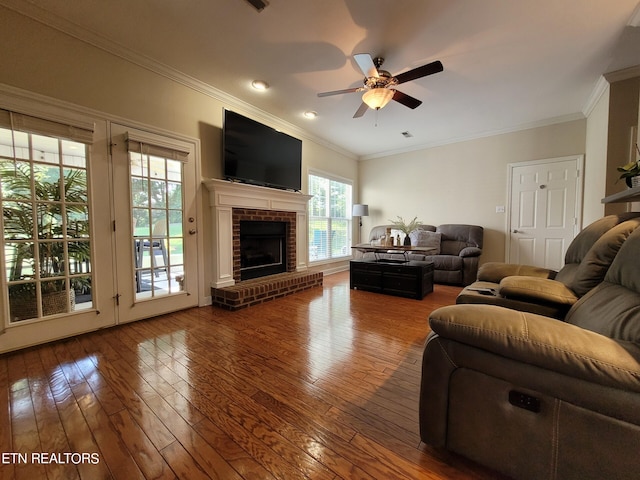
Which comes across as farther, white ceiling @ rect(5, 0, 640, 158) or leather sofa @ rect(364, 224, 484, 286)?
leather sofa @ rect(364, 224, 484, 286)

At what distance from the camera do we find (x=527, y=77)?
9.87 feet

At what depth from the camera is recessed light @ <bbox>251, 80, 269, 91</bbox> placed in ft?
10.2

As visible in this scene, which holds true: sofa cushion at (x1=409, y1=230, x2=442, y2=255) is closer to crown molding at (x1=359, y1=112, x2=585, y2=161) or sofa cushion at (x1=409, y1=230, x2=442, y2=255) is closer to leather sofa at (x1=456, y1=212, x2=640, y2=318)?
crown molding at (x1=359, y1=112, x2=585, y2=161)

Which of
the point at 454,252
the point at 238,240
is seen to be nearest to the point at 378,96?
the point at 238,240

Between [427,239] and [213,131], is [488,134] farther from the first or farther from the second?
[213,131]

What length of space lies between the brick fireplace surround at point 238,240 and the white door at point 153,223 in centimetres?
27

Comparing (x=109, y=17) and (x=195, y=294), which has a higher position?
(x=109, y=17)

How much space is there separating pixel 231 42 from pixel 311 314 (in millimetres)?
2875

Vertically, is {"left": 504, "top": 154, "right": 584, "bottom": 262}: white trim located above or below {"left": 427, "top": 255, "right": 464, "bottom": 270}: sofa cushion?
above

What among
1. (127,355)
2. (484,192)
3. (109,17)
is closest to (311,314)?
(127,355)

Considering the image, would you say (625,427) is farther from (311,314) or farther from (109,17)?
(109,17)

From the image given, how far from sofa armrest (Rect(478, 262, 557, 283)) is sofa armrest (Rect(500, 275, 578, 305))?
2.24 ft

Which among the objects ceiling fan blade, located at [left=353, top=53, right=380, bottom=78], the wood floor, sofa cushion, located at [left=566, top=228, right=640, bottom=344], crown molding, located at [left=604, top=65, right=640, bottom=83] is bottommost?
the wood floor

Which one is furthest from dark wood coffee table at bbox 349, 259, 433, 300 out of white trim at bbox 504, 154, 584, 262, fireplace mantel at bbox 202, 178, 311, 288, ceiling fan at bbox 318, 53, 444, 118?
ceiling fan at bbox 318, 53, 444, 118
